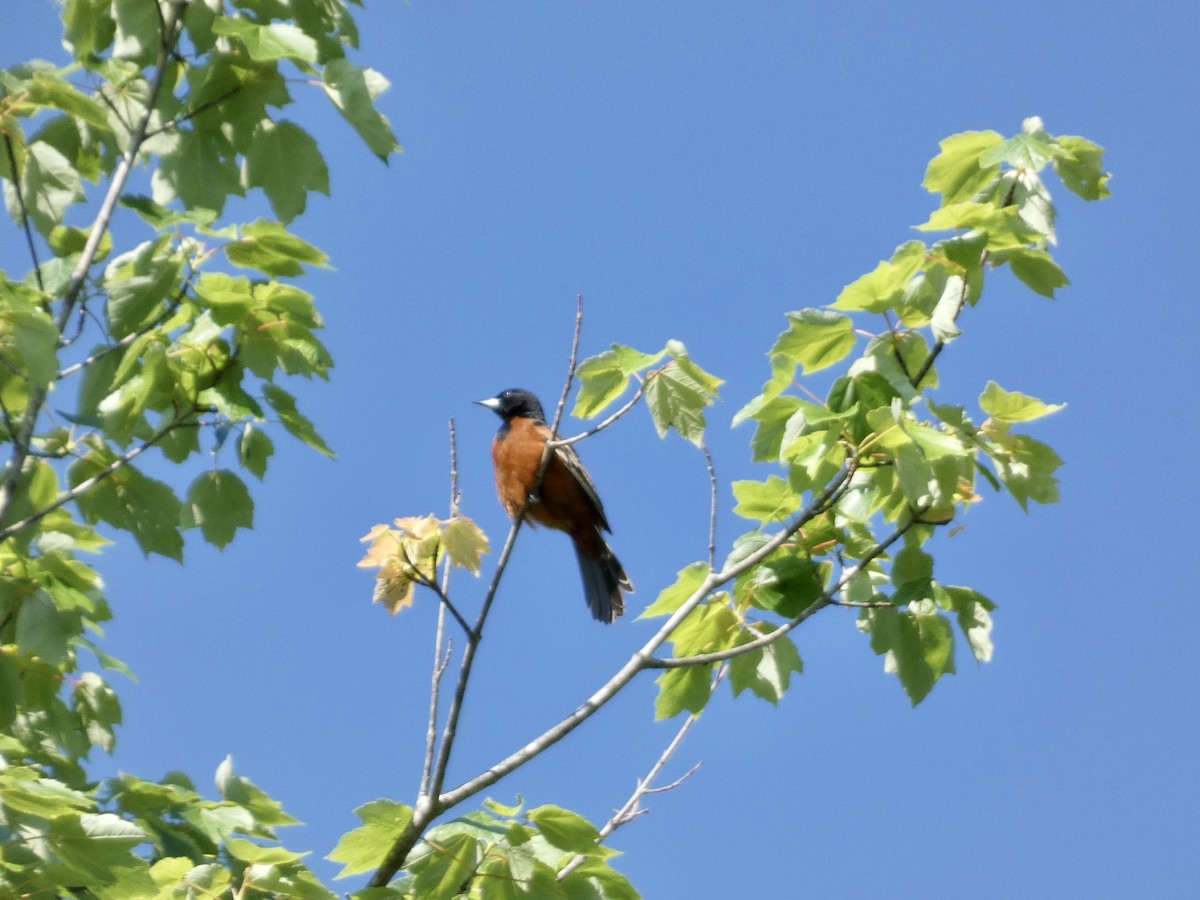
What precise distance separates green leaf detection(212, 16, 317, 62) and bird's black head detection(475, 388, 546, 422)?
4.40 meters

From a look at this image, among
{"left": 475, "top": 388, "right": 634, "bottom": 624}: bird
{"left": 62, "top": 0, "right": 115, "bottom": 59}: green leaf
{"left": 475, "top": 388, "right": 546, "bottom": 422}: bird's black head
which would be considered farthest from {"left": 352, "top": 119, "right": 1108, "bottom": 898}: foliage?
{"left": 475, "top": 388, "right": 546, "bottom": 422}: bird's black head

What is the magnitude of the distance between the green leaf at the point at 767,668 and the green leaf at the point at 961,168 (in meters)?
1.33

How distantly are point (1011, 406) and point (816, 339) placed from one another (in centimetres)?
53

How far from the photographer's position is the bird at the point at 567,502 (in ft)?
20.9

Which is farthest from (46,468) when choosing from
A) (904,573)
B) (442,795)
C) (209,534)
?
(904,573)

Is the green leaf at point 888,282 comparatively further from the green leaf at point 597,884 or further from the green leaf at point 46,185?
the green leaf at point 46,185

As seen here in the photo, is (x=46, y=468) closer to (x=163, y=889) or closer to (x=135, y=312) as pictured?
(x=135, y=312)

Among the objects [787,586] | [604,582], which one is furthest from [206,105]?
[604,582]

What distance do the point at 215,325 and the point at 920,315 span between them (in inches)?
72.7

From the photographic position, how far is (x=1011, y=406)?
321 centimetres

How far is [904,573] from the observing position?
344 centimetres

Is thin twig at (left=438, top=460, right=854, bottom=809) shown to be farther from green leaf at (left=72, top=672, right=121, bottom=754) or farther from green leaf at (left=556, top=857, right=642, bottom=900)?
green leaf at (left=72, top=672, right=121, bottom=754)

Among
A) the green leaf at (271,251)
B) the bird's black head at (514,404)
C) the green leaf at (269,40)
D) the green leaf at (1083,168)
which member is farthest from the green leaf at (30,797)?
the bird's black head at (514,404)

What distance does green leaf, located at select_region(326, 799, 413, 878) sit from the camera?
301cm
